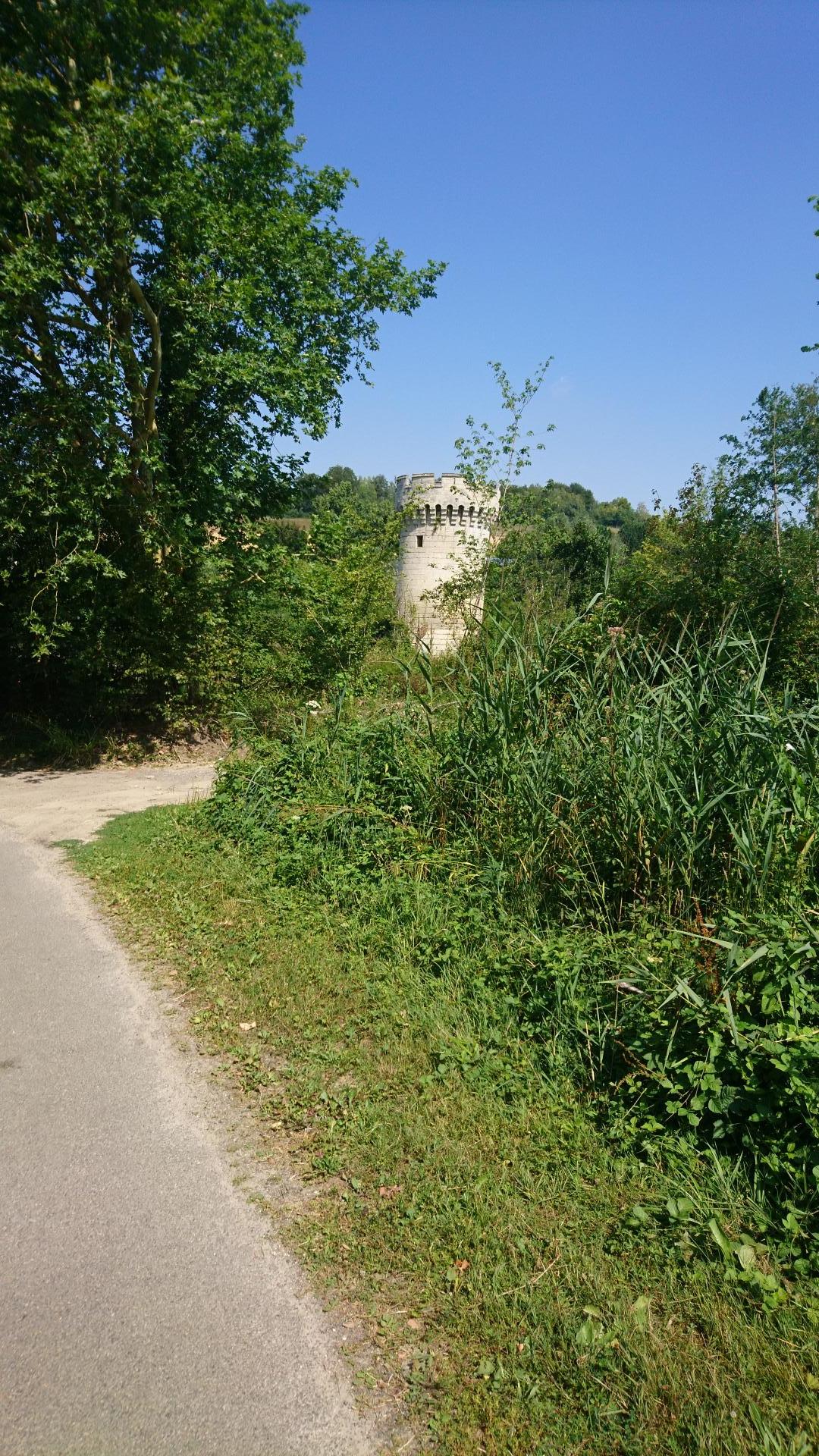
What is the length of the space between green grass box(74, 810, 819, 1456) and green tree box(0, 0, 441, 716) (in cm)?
876

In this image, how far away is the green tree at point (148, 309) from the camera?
1085 cm

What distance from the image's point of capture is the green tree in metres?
10.9

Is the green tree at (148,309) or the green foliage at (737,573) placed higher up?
the green tree at (148,309)

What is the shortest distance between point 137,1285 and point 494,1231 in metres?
1.25

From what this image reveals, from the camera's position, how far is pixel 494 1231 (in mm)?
3027

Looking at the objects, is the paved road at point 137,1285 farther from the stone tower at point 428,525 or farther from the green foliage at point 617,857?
the stone tower at point 428,525

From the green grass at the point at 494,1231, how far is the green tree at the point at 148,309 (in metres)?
8.76

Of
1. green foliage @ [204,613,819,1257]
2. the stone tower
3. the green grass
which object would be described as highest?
the stone tower

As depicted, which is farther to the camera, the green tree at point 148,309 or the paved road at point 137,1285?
the green tree at point 148,309

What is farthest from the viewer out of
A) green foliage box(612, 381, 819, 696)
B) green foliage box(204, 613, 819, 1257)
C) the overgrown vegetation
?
green foliage box(612, 381, 819, 696)

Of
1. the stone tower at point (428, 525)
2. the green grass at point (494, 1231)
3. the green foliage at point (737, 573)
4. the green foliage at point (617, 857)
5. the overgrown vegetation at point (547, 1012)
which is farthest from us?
the stone tower at point (428, 525)

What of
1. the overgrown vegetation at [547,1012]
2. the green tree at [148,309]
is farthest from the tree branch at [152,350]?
the overgrown vegetation at [547,1012]

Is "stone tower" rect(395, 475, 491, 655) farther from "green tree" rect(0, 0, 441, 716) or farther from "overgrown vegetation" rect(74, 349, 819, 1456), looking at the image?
"overgrown vegetation" rect(74, 349, 819, 1456)

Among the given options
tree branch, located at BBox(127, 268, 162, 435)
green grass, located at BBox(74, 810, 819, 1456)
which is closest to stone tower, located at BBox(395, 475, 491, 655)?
tree branch, located at BBox(127, 268, 162, 435)
